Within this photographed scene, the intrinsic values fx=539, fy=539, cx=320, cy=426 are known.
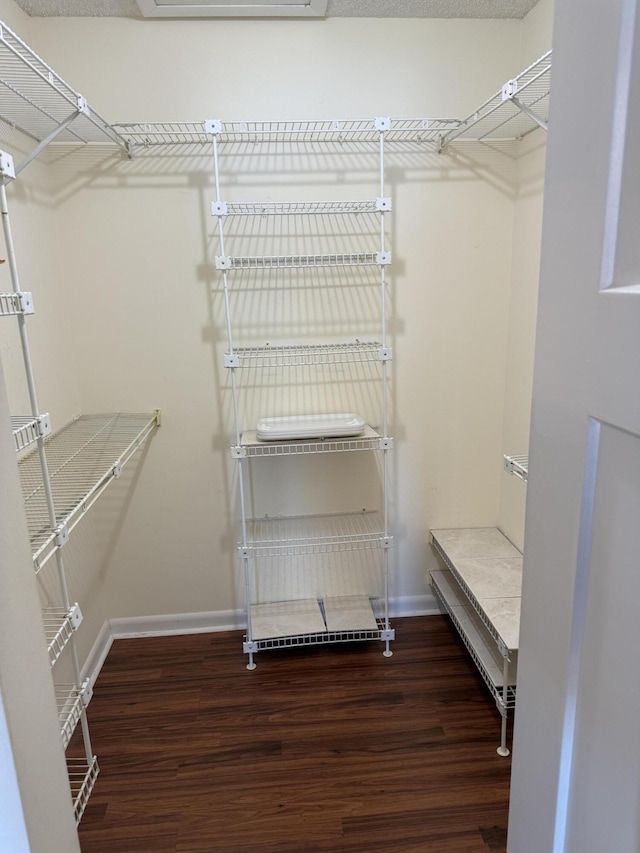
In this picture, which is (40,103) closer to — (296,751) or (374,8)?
(374,8)

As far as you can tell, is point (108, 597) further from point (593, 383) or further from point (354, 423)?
point (593, 383)

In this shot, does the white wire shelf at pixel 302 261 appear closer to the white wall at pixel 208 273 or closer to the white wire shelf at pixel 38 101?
the white wall at pixel 208 273

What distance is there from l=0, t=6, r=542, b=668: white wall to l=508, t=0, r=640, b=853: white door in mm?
1714

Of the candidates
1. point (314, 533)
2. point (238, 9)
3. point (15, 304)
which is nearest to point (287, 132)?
point (238, 9)

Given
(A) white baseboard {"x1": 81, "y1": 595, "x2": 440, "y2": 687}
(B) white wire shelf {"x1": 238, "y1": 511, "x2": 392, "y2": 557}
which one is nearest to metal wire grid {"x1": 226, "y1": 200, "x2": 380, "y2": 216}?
(B) white wire shelf {"x1": 238, "y1": 511, "x2": 392, "y2": 557}

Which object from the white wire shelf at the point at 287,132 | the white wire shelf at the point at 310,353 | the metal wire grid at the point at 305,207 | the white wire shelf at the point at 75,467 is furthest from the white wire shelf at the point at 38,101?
the white wire shelf at the point at 75,467

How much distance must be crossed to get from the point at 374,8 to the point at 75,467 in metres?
1.91

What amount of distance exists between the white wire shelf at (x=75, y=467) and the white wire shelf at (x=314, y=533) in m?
0.65

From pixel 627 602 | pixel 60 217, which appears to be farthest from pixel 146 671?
pixel 627 602

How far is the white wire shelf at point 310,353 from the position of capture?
217 cm

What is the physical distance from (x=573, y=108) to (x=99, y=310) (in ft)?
6.48

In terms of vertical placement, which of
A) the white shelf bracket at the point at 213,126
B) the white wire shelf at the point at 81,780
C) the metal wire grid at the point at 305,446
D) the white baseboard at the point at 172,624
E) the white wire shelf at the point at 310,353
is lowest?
the white wire shelf at the point at 81,780

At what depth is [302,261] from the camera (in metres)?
2.12

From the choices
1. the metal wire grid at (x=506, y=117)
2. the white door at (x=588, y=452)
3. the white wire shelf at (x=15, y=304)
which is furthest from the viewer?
the metal wire grid at (x=506, y=117)
